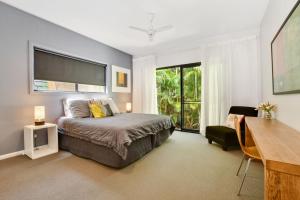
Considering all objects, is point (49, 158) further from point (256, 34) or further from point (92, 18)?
point (256, 34)

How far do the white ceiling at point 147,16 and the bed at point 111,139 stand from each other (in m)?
2.00

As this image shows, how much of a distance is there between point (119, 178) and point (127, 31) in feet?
10.0

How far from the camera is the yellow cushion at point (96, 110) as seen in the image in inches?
136

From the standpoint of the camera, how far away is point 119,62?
4.97 metres

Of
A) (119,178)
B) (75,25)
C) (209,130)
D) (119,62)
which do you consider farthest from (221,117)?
(75,25)

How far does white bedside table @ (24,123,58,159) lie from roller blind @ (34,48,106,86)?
1027 mm

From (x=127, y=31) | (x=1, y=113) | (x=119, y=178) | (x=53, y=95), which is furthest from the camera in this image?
(x=127, y=31)

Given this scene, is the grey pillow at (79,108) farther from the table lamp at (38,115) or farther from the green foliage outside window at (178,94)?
the green foliage outside window at (178,94)

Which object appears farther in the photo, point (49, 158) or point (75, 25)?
point (75, 25)

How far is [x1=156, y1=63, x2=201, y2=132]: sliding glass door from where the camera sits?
4.55 m

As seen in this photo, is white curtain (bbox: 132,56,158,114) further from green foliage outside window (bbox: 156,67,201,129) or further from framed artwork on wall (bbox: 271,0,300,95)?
framed artwork on wall (bbox: 271,0,300,95)

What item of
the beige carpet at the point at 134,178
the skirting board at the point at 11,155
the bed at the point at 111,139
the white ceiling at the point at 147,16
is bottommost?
the beige carpet at the point at 134,178

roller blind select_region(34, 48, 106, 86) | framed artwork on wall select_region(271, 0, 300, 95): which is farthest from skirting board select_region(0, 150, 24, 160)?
framed artwork on wall select_region(271, 0, 300, 95)

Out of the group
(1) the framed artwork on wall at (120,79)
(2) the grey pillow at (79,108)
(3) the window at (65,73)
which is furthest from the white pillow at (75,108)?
(1) the framed artwork on wall at (120,79)
